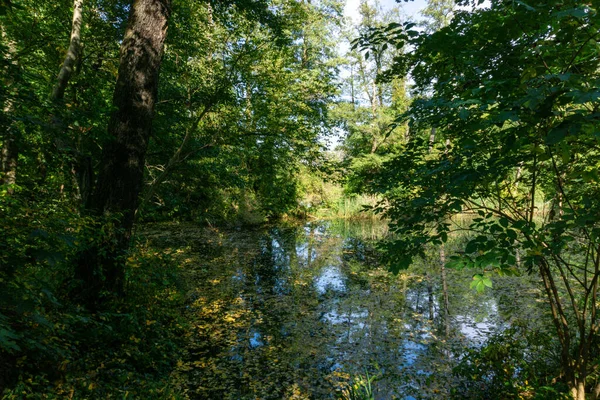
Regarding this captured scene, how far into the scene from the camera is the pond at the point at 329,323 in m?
3.46

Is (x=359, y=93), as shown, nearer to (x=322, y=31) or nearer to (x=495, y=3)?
(x=322, y=31)

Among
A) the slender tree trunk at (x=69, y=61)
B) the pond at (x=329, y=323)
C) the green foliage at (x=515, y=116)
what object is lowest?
the pond at (x=329, y=323)

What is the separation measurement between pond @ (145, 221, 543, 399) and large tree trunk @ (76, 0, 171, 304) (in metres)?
1.48

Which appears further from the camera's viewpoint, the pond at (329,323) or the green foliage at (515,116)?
the pond at (329,323)

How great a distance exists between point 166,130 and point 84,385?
15.4 feet

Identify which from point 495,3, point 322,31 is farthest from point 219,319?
point 322,31

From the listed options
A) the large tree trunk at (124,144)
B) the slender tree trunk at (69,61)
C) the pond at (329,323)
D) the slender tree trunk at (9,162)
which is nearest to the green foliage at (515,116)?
the pond at (329,323)

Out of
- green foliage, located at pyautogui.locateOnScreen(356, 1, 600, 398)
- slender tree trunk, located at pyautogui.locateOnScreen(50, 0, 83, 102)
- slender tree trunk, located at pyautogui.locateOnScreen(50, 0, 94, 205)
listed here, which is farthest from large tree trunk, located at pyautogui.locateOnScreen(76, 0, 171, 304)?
green foliage, located at pyautogui.locateOnScreen(356, 1, 600, 398)

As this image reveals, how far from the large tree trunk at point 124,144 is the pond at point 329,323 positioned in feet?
4.84

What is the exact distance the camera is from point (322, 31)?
18.2 m

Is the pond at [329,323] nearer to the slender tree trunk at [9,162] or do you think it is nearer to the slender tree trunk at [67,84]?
the slender tree trunk at [67,84]

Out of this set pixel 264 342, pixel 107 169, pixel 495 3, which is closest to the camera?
pixel 495 3

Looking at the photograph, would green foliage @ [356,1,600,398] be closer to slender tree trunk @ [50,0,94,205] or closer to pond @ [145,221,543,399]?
pond @ [145,221,543,399]

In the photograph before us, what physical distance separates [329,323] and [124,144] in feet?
12.3
